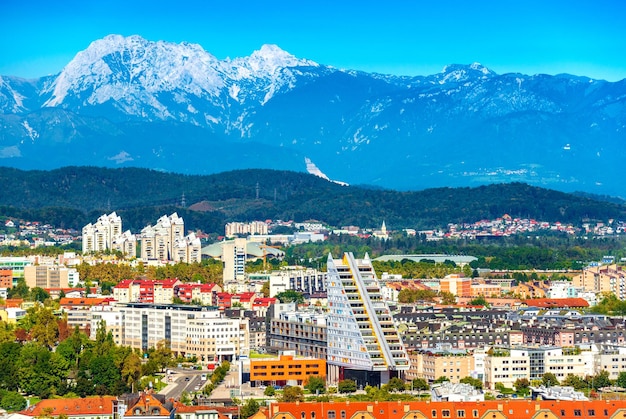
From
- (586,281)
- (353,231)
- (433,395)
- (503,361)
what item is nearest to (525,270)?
(586,281)

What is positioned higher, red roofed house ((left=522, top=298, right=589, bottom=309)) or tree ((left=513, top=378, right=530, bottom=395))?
red roofed house ((left=522, top=298, right=589, bottom=309))

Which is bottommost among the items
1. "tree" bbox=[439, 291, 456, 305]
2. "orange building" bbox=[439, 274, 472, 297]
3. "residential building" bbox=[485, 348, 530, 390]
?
"residential building" bbox=[485, 348, 530, 390]

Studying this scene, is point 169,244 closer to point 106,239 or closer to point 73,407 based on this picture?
point 106,239

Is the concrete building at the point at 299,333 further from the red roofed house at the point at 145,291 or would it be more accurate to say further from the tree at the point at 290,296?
the tree at the point at 290,296

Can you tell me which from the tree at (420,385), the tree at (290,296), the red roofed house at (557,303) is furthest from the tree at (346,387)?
the red roofed house at (557,303)

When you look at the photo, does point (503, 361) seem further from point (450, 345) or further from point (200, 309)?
point (200, 309)

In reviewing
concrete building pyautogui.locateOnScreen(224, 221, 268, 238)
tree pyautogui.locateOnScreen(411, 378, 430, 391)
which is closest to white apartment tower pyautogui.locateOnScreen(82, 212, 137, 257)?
concrete building pyautogui.locateOnScreen(224, 221, 268, 238)

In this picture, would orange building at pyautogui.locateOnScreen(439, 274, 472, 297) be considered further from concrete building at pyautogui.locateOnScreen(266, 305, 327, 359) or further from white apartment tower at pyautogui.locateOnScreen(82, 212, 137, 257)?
white apartment tower at pyautogui.locateOnScreen(82, 212, 137, 257)

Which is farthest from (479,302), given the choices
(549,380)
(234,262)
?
(549,380)
